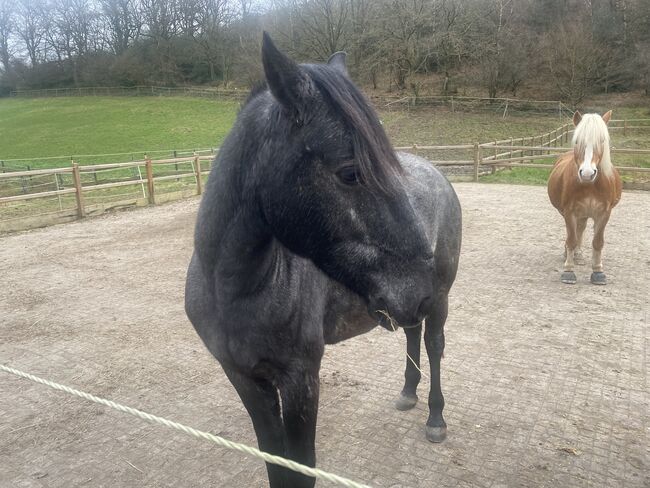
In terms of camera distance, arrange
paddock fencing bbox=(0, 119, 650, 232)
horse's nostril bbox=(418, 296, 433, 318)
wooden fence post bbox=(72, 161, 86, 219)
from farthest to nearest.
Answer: paddock fencing bbox=(0, 119, 650, 232), wooden fence post bbox=(72, 161, 86, 219), horse's nostril bbox=(418, 296, 433, 318)

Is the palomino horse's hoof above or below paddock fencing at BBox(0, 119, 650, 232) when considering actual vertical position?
below

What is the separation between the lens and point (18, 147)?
32.8 m

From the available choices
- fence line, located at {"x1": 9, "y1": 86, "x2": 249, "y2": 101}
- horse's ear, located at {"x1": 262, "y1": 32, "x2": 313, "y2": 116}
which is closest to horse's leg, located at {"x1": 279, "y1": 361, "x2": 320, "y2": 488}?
horse's ear, located at {"x1": 262, "y1": 32, "x2": 313, "y2": 116}

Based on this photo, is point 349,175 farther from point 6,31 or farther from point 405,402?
point 6,31

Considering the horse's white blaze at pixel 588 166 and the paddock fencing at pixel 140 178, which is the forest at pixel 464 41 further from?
the horse's white blaze at pixel 588 166

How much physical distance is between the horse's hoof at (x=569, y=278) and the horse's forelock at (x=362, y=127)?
563 centimetres

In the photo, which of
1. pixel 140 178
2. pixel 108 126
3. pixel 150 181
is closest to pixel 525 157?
pixel 150 181

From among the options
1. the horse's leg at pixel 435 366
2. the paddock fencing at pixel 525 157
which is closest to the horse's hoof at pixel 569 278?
the horse's leg at pixel 435 366

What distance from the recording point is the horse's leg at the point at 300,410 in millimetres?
2008

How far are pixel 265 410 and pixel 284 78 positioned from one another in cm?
148

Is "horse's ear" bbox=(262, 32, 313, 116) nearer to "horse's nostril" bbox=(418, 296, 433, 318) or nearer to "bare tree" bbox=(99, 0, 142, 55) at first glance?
"horse's nostril" bbox=(418, 296, 433, 318)

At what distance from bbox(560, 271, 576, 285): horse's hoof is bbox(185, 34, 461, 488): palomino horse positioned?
4.98m

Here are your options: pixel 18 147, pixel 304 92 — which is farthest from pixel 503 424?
pixel 18 147

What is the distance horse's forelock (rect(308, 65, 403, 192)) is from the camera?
142 centimetres
